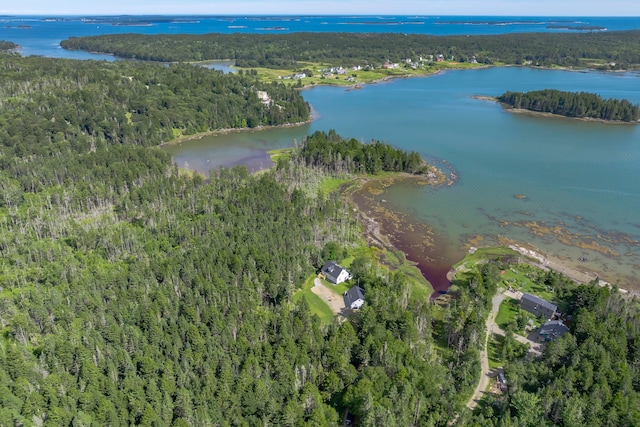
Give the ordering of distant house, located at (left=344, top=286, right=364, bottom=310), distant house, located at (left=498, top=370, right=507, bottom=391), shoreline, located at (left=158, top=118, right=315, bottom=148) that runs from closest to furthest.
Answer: distant house, located at (left=498, top=370, right=507, bottom=391), distant house, located at (left=344, top=286, right=364, bottom=310), shoreline, located at (left=158, top=118, right=315, bottom=148)

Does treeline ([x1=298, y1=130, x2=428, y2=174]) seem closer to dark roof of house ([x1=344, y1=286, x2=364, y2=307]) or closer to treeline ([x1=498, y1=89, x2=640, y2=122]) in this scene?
dark roof of house ([x1=344, y1=286, x2=364, y2=307])

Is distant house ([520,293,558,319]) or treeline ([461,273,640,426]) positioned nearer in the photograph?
treeline ([461,273,640,426])

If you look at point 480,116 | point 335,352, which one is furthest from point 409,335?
point 480,116

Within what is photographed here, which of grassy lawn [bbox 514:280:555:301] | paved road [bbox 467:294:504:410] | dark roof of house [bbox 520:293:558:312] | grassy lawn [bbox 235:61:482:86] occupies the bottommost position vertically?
paved road [bbox 467:294:504:410]

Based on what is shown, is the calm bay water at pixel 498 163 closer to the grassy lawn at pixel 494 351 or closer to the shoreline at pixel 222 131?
the shoreline at pixel 222 131

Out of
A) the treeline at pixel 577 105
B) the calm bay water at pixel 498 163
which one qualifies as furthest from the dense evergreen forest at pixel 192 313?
the treeline at pixel 577 105

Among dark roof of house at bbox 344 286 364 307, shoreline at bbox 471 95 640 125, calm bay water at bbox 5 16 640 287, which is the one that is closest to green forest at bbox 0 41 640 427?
dark roof of house at bbox 344 286 364 307

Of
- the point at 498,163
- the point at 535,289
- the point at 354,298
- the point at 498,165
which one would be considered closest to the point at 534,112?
the point at 498,163
